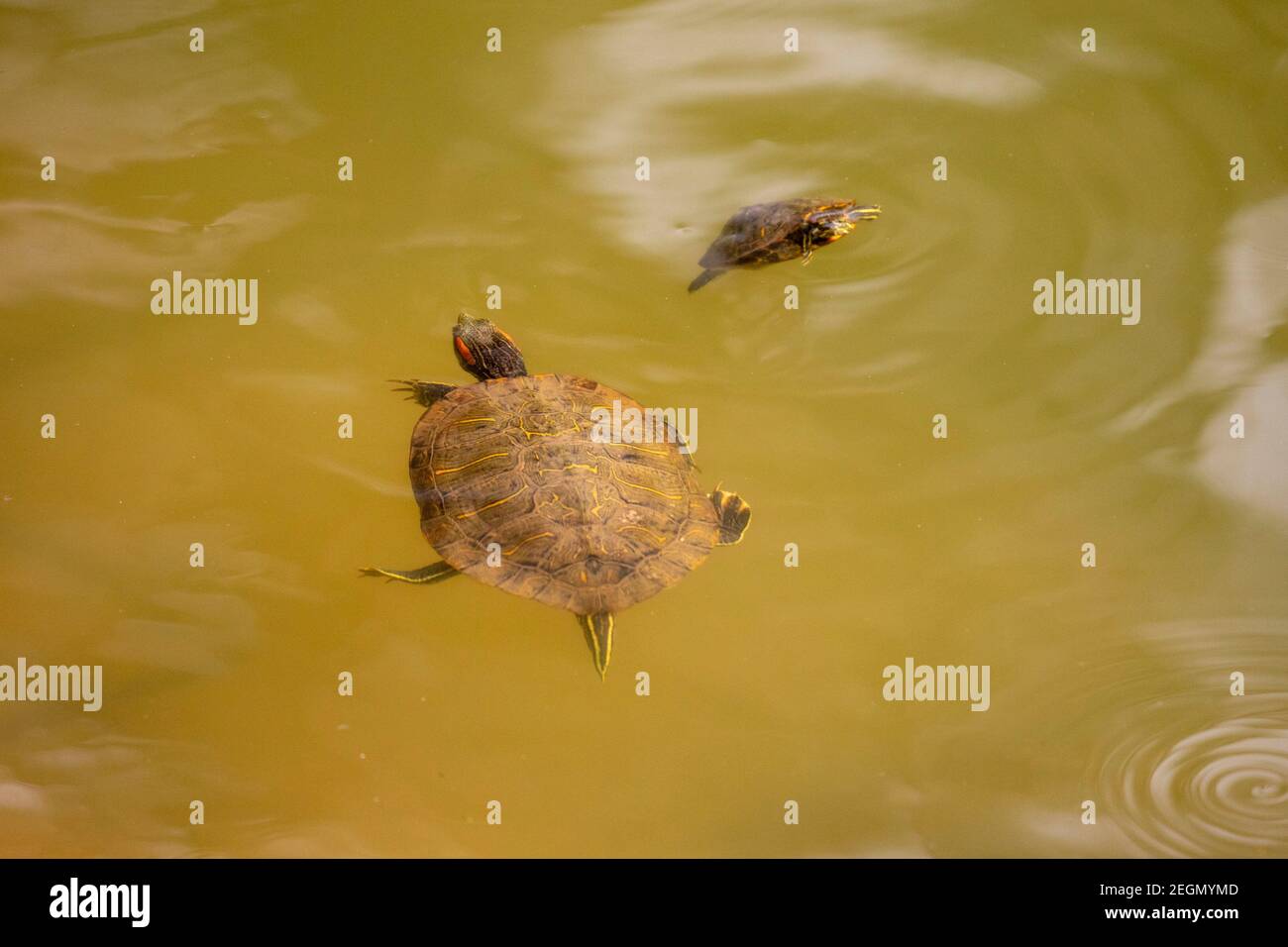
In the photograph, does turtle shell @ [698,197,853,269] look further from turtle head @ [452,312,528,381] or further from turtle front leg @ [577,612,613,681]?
turtle front leg @ [577,612,613,681]

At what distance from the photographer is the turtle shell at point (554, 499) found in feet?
10.9

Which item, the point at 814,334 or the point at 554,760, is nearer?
the point at 554,760

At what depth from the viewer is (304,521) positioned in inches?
156

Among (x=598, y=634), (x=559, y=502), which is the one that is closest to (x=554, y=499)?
(x=559, y=502)

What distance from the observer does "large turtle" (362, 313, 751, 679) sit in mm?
3324

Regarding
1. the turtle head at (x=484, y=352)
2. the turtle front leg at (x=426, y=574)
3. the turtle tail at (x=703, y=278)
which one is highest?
the turtle tail at (x=703, y=278)

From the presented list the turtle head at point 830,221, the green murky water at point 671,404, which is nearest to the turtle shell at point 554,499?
the green murky water at point 671,404

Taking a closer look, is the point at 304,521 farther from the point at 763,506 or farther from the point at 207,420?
the point at 763,506

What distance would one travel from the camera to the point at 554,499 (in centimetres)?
339

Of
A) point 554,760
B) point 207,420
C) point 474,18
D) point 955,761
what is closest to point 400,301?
point 207,420

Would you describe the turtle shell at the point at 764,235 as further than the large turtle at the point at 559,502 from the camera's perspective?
Yes

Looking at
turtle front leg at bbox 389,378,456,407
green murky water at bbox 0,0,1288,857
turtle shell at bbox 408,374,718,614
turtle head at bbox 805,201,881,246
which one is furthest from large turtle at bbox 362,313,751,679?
turtle head at bbox 805,201,881,246

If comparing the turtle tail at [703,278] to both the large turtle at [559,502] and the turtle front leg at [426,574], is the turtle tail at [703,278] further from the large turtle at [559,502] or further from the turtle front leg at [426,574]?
the turtle front leg at [426,574]

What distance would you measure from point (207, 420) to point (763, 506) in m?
2.48
